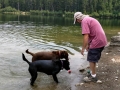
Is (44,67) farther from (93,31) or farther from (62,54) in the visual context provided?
(93,31)

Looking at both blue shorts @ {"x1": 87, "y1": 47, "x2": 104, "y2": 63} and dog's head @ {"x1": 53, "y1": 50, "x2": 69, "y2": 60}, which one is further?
dog's head @ {"x1": 53, "y1": 50, "x2": 69, "y2": 60}

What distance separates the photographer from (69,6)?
422 ft

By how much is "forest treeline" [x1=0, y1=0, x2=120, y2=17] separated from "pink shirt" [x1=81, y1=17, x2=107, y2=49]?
106 meters

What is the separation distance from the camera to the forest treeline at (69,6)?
119 m

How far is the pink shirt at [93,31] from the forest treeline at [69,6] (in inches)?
4180

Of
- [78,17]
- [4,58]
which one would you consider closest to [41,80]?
[78,17]

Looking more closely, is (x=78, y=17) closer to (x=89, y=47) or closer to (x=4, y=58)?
(x=89, y=47)

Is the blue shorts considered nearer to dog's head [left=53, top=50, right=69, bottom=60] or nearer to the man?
the man

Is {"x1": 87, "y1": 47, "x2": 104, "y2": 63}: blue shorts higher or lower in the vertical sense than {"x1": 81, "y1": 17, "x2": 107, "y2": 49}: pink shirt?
lower

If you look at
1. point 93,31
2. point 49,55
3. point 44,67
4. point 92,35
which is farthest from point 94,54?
point 49,55

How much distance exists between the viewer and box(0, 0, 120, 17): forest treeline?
119 m

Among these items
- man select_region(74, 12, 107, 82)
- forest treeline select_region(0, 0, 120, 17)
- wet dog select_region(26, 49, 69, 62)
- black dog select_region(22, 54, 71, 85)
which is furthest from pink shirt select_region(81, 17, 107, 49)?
forest treeline select_region(0, 0, 120, 17)

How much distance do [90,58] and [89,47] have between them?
404mm

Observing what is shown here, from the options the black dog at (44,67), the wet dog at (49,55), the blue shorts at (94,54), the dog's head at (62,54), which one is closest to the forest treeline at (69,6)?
the wet dog at (49,55)
